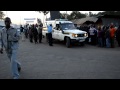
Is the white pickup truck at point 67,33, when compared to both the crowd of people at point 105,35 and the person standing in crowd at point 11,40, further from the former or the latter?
the person standing in crowd at point 11,40

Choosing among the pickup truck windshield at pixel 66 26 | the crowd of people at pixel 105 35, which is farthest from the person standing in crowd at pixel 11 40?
the pickup truck windshield at pixel 66 26

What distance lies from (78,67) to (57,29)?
9830 millimetres

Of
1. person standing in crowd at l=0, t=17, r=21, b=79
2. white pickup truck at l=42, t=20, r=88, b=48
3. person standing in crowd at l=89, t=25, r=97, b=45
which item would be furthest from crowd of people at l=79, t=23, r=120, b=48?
person standing in crowd at l=0, t=17, r=21, b=79

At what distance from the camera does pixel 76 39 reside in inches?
680

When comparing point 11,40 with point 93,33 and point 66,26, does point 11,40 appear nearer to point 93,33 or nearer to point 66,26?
point 93,33

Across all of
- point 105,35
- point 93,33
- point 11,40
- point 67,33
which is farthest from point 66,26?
point 11,40

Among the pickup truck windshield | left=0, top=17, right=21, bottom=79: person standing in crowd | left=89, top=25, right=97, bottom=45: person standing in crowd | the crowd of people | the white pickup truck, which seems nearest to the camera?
left=0, top=17, right=21, bottom=79: person standing in crowd

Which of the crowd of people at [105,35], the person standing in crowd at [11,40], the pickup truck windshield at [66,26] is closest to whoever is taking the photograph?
the person standing in crowd at [11,40]

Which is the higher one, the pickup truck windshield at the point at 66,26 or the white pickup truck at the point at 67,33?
the pickup truck windshield at the point at 66,26

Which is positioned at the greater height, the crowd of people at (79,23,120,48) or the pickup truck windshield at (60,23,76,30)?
the pickup truck windshield at (60,23,76,30)

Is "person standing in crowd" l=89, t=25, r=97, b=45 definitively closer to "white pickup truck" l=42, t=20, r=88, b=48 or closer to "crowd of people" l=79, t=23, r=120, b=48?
"crowd of people" l=79, t=23, r=120, b=48

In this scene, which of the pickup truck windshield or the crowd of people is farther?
the pickup truck windshield

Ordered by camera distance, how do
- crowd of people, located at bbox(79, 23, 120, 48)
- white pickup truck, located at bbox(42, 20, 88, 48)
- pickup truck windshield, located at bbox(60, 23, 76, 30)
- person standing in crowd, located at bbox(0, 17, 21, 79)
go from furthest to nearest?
pickup truck windshield, located at bbox(60, 23, 76, 30), white pickup truck, located at bbox(42, 20, 88, 48), crowd of people, located at bbox(79, 23, 120, 48), person standing in crowd, located at bbox(0, 17, 21, 79)
